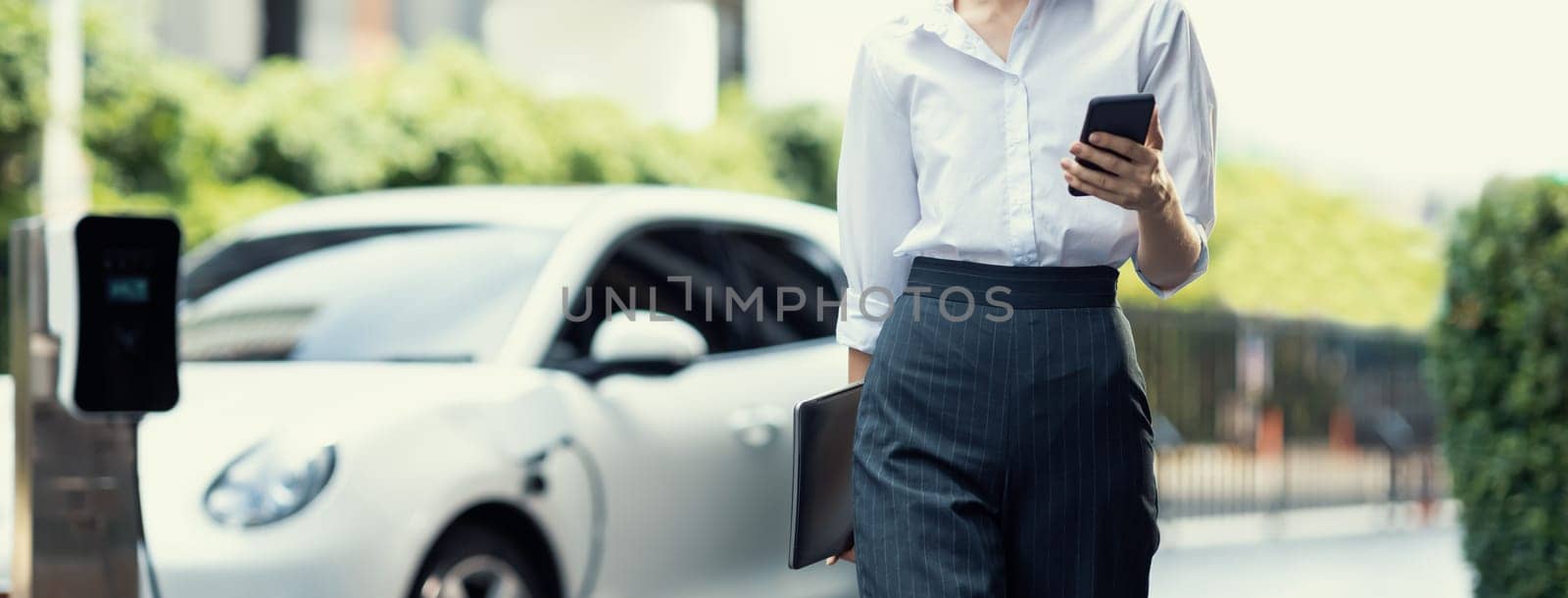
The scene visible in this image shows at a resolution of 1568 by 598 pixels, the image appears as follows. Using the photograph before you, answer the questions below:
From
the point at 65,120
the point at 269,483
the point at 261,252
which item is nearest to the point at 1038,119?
the point at 269,483

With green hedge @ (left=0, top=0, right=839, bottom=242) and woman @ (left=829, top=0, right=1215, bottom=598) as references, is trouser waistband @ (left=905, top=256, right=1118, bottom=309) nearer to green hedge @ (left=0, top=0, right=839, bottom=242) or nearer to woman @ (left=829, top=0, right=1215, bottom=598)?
woman @ (left=829, top=0, right=1215, bottom=598)

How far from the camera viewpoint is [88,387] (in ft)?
10.4

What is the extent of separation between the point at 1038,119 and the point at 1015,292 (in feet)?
0.81

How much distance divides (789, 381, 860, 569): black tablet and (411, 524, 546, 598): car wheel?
152cm

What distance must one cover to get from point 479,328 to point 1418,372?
10699 mm

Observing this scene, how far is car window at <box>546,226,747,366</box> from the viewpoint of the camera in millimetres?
4680

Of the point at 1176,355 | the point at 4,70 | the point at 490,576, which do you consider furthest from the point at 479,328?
the point at 4,70

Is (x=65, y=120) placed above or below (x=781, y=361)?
above

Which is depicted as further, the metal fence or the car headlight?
the metal fence

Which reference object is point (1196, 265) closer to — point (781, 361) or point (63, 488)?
point (63, 488)

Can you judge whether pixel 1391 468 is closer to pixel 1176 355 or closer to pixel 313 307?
pixel 1176 355

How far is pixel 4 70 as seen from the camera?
12.7 m

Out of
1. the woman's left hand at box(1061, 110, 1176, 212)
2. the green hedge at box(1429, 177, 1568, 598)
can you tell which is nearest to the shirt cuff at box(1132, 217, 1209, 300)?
the woman's left hand at box(1061, 110, 1176, 212)

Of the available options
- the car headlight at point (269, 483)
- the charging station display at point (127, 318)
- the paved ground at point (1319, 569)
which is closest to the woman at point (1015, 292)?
the charging station display at point (127, 318)
